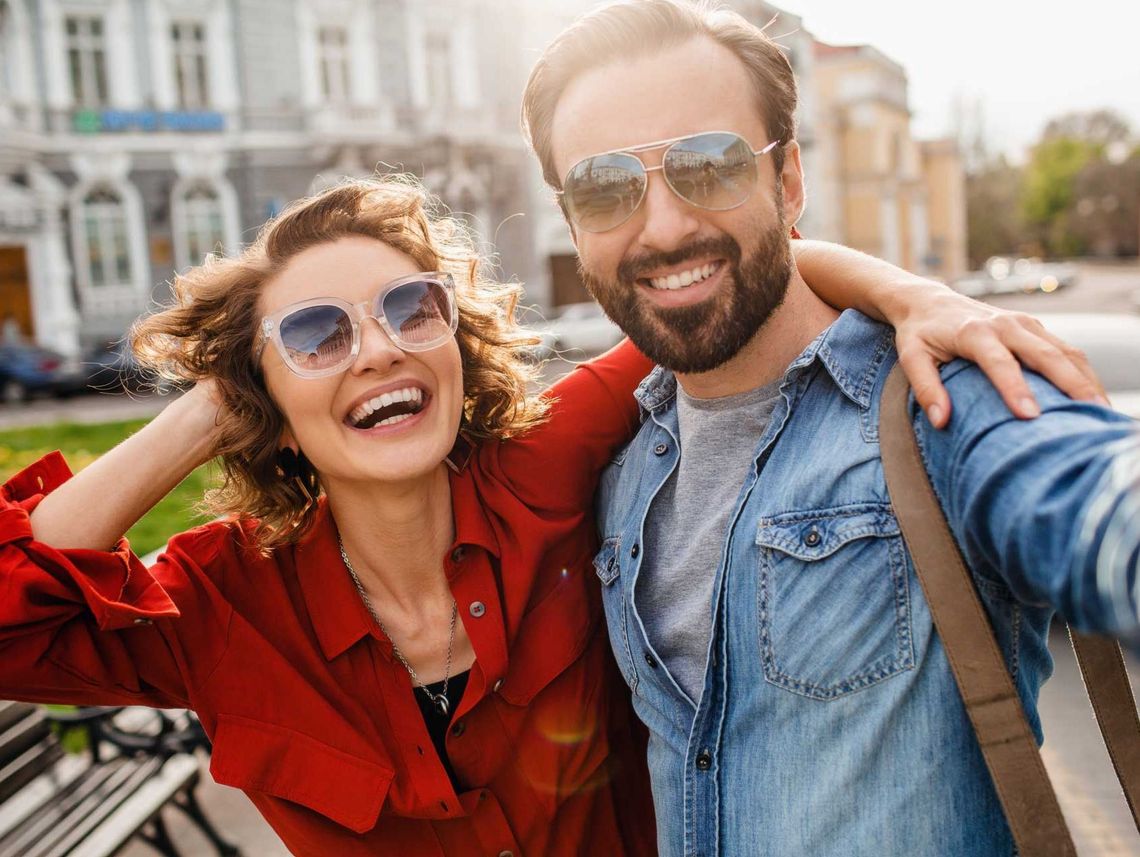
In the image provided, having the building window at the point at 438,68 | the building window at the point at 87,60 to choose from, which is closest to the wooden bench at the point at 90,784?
the building window at the point at 87,60

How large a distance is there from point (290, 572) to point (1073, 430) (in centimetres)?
171

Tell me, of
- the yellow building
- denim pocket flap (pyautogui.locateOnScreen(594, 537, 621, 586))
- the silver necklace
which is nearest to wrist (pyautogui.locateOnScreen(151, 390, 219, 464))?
the silver necklace

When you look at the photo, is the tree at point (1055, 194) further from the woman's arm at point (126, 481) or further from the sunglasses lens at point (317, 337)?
the woman's arm at point (126, 481)

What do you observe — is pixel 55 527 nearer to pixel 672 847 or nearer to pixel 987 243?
pixel 672 847

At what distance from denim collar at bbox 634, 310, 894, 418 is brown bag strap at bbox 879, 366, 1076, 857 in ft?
0.75

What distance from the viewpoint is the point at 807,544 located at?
1.69m

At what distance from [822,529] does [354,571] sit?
1221 millimetres

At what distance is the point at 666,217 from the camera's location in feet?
6.33

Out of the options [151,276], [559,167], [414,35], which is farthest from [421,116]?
[559,167]

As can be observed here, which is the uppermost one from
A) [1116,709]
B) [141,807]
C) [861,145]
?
[861,145]

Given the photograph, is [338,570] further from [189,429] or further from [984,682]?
[984,682]

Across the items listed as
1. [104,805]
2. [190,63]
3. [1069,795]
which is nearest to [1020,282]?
[190,63]

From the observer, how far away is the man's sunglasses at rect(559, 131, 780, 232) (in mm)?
1907

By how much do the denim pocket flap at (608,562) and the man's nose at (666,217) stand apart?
2.13 ft
